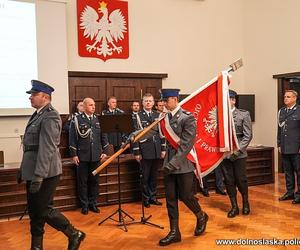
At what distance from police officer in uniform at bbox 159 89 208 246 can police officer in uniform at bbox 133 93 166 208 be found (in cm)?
148

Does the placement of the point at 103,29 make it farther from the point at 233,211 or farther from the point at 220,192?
the point at 233,211

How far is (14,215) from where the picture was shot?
4.62m

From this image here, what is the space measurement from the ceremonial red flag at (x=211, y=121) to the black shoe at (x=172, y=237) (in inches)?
22.9

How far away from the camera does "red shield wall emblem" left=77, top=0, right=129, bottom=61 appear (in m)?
6.91

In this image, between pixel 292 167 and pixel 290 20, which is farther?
pixel 290 20

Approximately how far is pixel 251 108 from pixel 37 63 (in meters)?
4.60

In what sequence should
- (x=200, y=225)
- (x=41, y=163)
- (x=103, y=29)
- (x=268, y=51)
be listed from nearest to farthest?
(x=41, y=163)
(x=200, y=225)
(x=103, y=29)
(x=268, y=51)

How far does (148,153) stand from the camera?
5.01m

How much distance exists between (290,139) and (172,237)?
8.26ft

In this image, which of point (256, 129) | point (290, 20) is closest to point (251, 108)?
point (256, 129)

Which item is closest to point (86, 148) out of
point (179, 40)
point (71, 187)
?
point (71, 187)

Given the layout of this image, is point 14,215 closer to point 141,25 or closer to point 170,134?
point 170,134

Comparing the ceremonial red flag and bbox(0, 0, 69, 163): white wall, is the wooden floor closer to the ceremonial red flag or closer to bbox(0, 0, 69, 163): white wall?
the ceremonial red flag

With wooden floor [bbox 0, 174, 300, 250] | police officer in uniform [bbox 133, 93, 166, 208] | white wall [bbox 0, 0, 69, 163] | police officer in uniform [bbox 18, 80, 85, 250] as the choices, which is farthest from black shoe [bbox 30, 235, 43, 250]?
white wall [bbox 0, 0, 69, 163]
